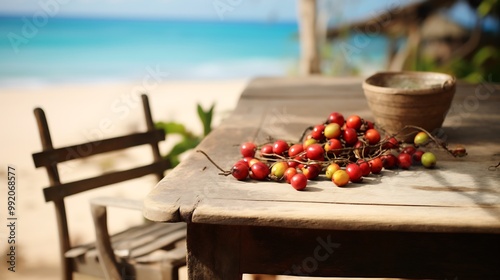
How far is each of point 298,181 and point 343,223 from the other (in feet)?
0.65

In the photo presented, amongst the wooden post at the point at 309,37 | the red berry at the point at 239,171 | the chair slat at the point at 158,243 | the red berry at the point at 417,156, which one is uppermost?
the wooden post at the point at 309,37

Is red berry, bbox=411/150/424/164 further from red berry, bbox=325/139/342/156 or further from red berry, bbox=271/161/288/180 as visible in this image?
red berry, bbox=271/161/288/180

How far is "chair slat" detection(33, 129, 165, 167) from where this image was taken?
1931 millimetres

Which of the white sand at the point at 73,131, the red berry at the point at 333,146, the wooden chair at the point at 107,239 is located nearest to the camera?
the red berry at the point at 333,146

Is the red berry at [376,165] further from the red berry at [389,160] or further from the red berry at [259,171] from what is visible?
the red berry at [259,171]

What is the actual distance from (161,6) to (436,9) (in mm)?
20588

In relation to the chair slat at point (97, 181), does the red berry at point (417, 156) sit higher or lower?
higher

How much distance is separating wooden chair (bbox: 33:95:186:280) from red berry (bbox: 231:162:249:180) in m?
0.53

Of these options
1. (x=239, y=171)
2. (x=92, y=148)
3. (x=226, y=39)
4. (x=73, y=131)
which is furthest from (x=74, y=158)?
(x=226, y=39)

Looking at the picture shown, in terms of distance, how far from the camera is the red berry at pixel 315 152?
149cm

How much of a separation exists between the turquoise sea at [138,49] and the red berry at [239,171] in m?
12.7

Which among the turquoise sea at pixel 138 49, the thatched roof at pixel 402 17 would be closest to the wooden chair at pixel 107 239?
the thatched roof at pixel 402 17

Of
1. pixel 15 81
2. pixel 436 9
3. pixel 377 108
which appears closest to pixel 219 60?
pixel 15 81

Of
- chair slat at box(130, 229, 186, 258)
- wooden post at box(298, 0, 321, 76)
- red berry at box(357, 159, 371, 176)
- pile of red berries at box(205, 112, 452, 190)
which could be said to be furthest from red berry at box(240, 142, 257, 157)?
wooden post at box(298, 0, 321, 76)
